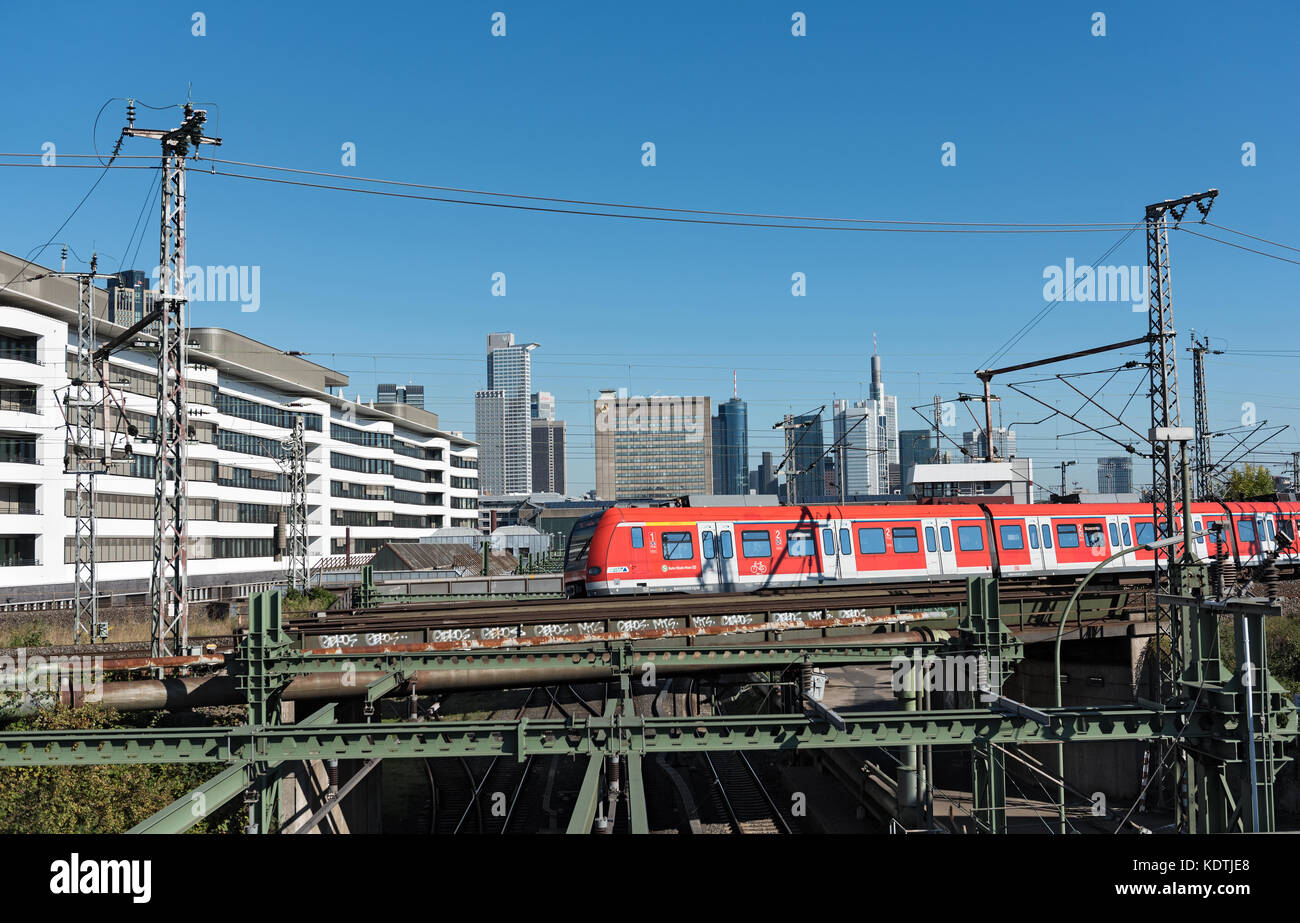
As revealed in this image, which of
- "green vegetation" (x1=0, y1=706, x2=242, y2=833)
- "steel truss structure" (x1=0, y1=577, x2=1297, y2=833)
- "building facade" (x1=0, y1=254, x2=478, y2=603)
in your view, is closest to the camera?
"steel truss structure" (x1=0, y1=577, x2=1297, y2=833)

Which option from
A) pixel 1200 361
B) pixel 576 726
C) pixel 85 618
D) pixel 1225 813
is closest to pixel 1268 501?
pixel 1200 361

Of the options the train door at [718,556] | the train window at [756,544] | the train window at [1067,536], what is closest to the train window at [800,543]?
the train window at [756,544]

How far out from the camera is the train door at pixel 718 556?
87.7ft

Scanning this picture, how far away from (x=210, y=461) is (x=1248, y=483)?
85.4 metres

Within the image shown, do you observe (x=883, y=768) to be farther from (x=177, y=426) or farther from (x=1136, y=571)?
(x=177, y=426)

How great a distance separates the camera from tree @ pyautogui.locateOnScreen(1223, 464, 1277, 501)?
7575 cm

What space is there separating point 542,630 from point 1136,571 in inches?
946

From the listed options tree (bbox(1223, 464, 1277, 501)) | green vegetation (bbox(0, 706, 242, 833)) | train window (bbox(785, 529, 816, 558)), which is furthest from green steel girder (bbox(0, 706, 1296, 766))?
tree (bbox(1223, 464, 1277, 501))

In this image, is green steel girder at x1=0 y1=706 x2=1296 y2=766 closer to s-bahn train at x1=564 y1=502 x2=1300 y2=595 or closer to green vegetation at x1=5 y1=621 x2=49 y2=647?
s-bahn train at x1=564 y1=502 x2=1300 y2=595

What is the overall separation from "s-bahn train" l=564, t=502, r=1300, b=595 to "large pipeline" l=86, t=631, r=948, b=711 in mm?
→ 6269

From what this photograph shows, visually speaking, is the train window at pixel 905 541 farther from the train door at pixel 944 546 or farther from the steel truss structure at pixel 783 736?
the steel truss structure at pixel 783 736

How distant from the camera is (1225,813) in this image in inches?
459

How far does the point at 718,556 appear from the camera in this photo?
88.2ft

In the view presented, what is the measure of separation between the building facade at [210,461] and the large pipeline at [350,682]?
8.42 m
